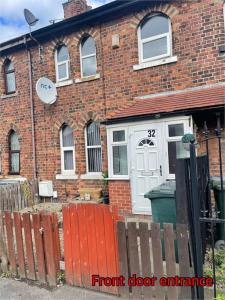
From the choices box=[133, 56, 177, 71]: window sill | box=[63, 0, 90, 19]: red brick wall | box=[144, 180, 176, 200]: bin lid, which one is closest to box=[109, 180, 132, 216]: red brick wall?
box=[133, 56, 177, 71]: window sill

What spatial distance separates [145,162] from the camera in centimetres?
798

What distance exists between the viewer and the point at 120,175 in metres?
8.57

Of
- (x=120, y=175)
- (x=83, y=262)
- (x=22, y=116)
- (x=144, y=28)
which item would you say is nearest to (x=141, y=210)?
(x=120, y=175)

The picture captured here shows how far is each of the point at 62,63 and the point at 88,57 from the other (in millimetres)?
1211

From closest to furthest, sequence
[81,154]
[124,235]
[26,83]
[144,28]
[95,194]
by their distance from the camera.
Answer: [124,235] → [144,28] → [95,194] → [81,154] → [26,83]

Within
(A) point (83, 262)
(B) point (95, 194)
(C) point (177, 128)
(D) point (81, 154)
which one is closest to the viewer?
(A) point (83, 262)

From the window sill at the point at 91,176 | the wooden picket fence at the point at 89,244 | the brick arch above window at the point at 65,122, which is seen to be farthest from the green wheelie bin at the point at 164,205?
the brick arch above window at the point at 65,122

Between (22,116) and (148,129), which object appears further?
(22,116)

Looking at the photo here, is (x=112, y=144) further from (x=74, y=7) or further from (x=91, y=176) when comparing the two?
(x=74, y=7)

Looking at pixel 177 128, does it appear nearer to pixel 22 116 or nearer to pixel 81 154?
pixel 81 154

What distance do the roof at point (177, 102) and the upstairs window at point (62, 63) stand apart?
3.28 metres

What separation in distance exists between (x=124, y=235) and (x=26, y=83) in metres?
9.61

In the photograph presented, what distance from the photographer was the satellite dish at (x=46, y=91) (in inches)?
398

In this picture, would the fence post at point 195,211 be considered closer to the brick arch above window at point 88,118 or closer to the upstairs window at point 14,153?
the brick arch above window at point 88,118
